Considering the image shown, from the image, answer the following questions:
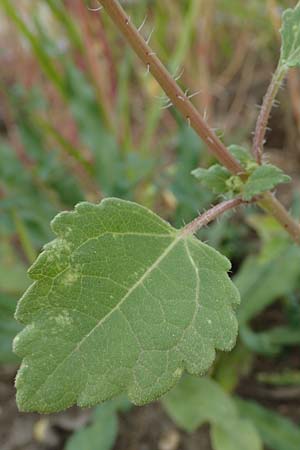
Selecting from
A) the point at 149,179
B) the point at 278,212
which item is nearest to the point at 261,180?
the point at 278,212

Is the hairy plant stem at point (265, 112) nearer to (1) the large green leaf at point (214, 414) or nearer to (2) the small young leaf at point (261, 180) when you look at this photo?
(2) the small young leaf at point (261, 180)

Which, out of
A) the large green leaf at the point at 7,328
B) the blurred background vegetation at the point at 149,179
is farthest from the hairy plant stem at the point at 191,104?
the large green leaf at the point at 7,328

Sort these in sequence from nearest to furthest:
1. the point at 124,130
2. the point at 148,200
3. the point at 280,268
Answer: the point at 280,268 → the point at 148,200 → the point at 124,130

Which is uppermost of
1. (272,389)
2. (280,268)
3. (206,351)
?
(206,351)

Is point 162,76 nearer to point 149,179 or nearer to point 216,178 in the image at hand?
point 216,178

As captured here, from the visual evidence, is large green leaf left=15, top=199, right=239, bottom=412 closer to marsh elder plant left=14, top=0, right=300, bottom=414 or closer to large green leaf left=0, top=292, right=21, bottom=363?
marsh elder plant left=14, top=0, right=300, bottom=414

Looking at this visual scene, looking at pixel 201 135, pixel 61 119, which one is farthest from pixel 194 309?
pixel 61 119

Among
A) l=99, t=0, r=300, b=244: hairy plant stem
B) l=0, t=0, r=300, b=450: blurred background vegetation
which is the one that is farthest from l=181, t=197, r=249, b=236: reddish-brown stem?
l=0, t=0, r=300, b=450: blurred background vegetation

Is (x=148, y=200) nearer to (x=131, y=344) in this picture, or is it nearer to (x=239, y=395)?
(x=239, y=395)
